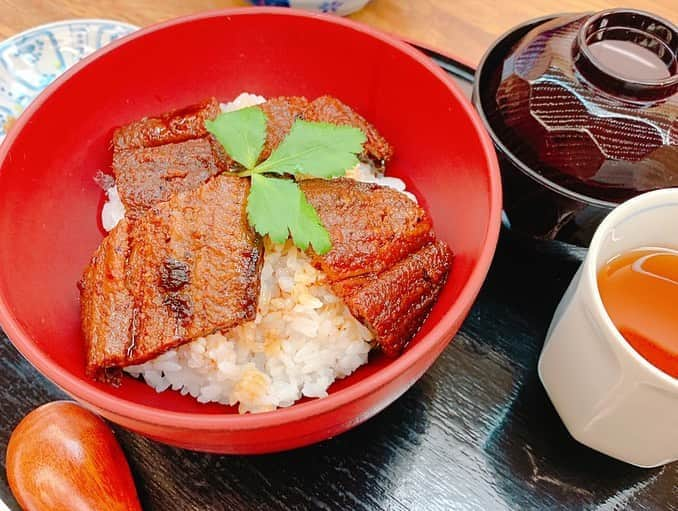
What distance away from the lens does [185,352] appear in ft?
5.13

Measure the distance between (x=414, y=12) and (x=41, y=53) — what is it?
57.2 inches

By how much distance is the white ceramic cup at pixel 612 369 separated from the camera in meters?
1.39

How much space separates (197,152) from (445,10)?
1373 mm

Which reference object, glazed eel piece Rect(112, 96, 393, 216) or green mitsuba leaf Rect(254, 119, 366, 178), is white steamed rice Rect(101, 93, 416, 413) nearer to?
green mitsuba leaf Rect(254, 119, 366, 178)

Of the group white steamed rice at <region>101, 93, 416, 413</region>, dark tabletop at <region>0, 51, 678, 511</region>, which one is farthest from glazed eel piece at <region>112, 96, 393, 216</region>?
dark tabletop at <region>0, 51, 678, 511</region>

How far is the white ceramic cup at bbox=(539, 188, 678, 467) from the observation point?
139cm

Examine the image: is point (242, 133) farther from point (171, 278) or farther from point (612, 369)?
point (612, 369)

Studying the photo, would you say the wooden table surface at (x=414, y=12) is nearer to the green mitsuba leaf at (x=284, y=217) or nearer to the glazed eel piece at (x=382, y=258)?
the glazed eel piece at (x=382, y=258)

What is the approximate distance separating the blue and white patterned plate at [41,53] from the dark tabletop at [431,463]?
1159 mm

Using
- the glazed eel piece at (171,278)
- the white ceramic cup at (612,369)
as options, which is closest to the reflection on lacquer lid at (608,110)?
the white ceramic cup at (612,369)

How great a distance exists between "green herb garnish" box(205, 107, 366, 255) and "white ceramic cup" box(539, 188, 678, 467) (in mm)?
600

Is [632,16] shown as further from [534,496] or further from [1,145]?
[1,145]

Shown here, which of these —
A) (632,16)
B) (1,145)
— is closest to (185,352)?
(1,145)

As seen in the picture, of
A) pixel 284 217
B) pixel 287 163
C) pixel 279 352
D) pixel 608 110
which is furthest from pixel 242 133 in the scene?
pixel 608 110
